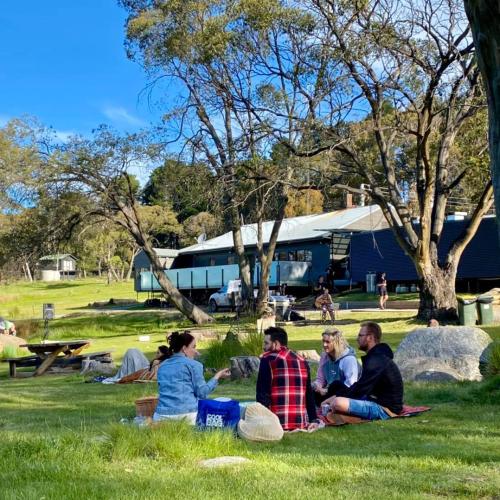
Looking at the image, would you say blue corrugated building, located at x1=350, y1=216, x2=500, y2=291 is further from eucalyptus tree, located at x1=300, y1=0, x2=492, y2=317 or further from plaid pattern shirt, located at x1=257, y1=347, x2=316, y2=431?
plaid pattern shirt, located at x1=257, y1=347, x2=316, y2=431

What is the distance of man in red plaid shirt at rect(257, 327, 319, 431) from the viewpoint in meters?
6.87

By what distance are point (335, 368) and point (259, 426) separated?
6.33 feet

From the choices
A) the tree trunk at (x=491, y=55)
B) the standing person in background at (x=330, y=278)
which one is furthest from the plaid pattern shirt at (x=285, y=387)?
the standing person in background at (x=330, y=278)

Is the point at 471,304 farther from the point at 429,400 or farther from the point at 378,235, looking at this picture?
the point at 378,235

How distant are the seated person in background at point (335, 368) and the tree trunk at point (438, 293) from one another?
13195mm

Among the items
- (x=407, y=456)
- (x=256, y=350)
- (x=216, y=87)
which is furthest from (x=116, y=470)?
(x=216, y=87)

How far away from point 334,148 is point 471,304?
562 centimetres

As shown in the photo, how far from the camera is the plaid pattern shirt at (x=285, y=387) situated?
6867mm

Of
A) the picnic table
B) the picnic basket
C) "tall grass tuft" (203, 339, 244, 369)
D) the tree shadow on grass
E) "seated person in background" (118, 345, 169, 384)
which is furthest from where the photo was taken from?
the tree shadow on grass

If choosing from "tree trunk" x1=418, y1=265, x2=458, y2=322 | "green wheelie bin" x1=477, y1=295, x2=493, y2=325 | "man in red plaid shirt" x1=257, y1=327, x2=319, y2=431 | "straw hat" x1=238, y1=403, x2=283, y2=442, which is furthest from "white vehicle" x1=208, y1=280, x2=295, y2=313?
"straw hat" x1=238, y1=403, x2=283, y2=442

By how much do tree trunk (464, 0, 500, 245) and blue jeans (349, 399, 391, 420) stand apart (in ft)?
10.3

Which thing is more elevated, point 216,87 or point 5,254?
point 216,87

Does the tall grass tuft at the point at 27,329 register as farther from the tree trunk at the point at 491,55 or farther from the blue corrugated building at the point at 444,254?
the tree trunk at the point at 491,55

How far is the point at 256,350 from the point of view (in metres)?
13.6
